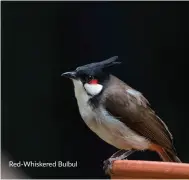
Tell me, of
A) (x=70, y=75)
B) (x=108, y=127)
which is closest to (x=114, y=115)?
(x=108, y=127)

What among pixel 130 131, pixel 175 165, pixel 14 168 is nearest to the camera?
pixel 175 165

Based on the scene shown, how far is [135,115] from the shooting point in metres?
3.32

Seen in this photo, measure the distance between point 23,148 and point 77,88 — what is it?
3.92ft

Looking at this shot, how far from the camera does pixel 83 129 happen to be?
14.1ft

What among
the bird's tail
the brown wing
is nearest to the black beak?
the brown wing

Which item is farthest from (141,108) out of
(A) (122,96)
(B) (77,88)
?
(B) (77,88)

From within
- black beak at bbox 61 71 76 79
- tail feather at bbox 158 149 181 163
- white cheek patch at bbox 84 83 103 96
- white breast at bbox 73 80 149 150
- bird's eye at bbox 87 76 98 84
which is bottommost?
tail feather at bbox 158 149 181 163

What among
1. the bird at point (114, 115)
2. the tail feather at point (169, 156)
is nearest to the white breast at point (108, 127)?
the bird at point (114, 115)

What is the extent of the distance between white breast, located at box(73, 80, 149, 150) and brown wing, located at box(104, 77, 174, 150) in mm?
37

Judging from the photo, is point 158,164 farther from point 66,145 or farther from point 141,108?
point 66,145

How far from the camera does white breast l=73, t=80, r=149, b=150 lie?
3184mm

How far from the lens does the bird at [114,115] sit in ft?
10.5

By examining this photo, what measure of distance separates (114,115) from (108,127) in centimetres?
9

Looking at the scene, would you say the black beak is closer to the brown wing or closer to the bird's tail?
the brown wing
